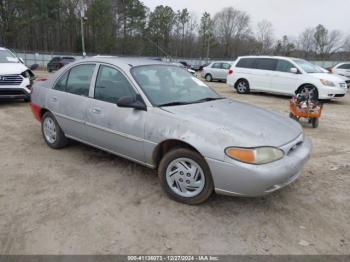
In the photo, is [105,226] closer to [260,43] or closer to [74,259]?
[74,259]

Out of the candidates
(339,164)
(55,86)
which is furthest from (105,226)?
(339,164)

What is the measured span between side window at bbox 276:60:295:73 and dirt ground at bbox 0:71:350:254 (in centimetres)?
804

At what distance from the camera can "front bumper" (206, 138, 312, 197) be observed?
112 inches

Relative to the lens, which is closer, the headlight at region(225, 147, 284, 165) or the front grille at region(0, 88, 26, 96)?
the headlight at region(225, 147, 284, 165)

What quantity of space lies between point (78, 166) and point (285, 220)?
2.91 meters

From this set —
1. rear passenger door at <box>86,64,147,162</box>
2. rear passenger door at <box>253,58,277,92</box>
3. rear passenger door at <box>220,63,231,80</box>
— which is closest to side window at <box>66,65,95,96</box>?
rear passenger door at <box>86,64,147,162</box>

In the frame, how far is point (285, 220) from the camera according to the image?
10.2 feet

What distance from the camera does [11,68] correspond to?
8828mm

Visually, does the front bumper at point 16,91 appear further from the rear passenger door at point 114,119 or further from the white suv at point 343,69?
the white suv at point 343,69

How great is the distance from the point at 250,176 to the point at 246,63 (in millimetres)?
11508

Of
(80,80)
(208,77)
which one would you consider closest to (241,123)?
(80,80)

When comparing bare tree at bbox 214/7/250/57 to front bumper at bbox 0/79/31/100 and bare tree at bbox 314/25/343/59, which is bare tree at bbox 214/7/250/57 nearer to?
bare tree at bbox 314/25/343/59

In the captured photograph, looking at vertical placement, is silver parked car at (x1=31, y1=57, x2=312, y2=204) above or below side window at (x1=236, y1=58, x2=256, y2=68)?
below

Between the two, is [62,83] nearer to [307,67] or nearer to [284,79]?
[284,79]
